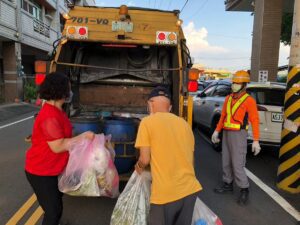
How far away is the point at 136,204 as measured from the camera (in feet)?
9.74

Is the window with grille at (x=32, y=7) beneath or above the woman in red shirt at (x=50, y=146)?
above

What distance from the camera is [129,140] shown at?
183 inches

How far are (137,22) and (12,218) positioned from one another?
347cm

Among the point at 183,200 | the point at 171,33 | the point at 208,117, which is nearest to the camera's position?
the point at 183,200

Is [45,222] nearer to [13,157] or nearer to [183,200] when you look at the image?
[183,200]

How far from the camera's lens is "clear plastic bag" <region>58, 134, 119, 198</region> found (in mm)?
3285

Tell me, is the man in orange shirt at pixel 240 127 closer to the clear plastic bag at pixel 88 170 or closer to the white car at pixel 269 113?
the white car at pixel 269 113

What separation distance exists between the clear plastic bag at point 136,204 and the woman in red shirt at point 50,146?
632mm

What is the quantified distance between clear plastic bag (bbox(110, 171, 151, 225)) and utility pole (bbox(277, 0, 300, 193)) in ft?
11.9

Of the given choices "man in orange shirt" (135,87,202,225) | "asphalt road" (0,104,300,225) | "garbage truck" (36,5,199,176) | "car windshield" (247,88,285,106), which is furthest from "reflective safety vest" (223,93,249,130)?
"man in orange shirt" (135,87,202,225)

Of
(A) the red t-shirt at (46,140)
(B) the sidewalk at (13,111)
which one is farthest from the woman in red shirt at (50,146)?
(B) the sidewalk at (13,111)

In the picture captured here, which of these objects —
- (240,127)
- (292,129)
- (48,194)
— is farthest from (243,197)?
(48,194)

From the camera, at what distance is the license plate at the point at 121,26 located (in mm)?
5844

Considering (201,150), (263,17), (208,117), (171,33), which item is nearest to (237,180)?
(171,33)
